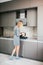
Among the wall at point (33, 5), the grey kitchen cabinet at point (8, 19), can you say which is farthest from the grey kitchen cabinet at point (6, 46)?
the wall at point (33, 5)

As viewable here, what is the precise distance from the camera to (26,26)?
5.50 meters

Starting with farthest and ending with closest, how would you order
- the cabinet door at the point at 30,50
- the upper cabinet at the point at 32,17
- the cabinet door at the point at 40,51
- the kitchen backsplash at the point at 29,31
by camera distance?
the kitchen backsplash at the point at 29,31
the upper cabinet at the point at 32,17
the cabinet door at the point at 30,50
the cabinet door at the point at 40,51

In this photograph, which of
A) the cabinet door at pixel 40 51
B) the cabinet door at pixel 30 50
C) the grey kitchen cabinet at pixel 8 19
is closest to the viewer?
the cabinet door at pixel 40 51

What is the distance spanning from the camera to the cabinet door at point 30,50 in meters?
4.69

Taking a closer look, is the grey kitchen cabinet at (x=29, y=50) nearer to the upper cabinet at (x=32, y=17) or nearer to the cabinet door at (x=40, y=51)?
the cabinet door at (x=40, y=51)

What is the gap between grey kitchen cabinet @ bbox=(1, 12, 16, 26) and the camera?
565cm

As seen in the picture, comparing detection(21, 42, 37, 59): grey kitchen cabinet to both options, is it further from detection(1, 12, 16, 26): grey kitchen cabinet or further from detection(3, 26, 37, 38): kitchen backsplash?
detection(1, 12, 16, 26): grey kitchen cabinet

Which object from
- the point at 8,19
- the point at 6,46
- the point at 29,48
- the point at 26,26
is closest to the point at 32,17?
the point at 26,26

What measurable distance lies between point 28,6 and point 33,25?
2.55 feet

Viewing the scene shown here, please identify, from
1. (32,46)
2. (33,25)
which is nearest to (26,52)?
(32,46)

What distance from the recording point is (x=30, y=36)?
5.45 m

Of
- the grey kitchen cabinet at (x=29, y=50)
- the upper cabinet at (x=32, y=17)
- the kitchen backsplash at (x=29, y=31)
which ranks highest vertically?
the upper cabinet at (x=32, y=17)

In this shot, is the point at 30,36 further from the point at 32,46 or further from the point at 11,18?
the point at 11,18

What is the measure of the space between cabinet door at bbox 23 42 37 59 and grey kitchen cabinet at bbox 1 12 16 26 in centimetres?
131
